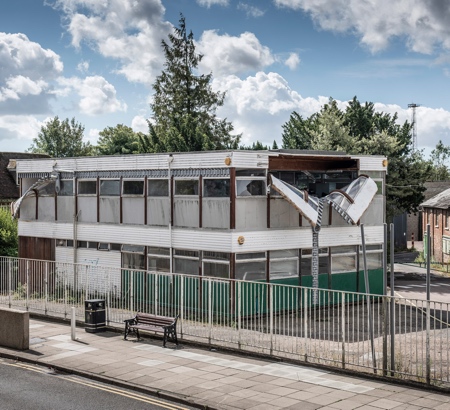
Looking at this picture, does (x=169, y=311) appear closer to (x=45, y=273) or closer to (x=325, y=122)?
(x=45, y=273)

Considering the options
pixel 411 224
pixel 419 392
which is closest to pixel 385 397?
pixel 419 392

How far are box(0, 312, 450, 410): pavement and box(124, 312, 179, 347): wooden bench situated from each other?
333 millimetres

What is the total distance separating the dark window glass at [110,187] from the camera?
104 ft

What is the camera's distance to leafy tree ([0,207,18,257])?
41.3 m

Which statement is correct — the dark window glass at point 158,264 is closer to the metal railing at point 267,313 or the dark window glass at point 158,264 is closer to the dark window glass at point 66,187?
the metal railing at point 267,313

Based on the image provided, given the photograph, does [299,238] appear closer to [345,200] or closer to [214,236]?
[345,200]

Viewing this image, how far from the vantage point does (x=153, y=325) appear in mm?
21375

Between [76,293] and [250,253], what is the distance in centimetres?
679

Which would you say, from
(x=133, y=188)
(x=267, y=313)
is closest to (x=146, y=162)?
(x=133, y=188)

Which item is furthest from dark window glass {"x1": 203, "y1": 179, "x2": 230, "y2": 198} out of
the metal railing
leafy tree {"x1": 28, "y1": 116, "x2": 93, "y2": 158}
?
leafy tree {"x1": 28, "y1": 116, "x2": 93, "y2": 158}

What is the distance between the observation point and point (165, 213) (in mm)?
29844

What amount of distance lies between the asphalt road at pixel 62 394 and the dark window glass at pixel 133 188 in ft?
43.7

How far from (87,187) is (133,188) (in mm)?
2979

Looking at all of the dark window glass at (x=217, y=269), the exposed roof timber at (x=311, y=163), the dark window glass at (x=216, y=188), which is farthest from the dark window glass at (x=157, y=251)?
the exposed roof timber at (x=311, y=163)
